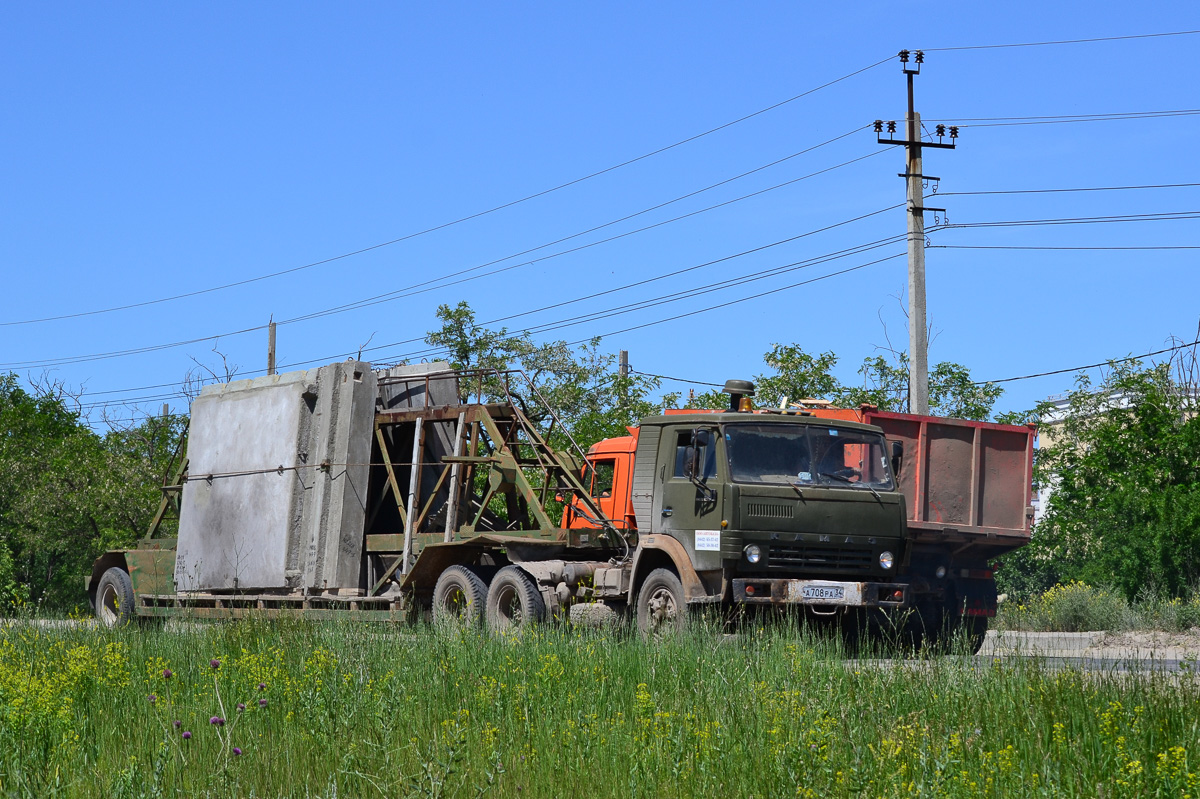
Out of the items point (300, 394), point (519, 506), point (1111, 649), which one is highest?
point (300, 394)

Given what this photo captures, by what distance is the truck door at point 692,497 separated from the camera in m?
12.4

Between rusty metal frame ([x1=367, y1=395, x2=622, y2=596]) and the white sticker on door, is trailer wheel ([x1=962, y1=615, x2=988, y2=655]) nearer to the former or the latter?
the white sticker on door

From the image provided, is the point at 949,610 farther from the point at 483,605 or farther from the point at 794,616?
the point at 483,605

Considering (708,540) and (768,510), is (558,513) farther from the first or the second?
(768,510)

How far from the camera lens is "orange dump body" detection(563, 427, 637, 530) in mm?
15508

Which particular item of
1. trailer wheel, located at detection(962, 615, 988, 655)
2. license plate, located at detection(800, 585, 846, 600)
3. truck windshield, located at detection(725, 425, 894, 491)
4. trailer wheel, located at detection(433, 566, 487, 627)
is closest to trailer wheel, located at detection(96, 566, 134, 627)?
trailer wheel, located at detection(433, 566, 487, 627)

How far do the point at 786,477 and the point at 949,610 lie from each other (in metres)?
3.69

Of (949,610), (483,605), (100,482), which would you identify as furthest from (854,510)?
(100,482)

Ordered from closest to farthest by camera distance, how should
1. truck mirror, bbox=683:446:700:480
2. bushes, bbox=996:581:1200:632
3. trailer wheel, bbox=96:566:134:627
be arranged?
truck mirror, bbox=683:446:700:480, trailer wheel, bbox=96:566:134:627, bushes, bbox=996:581:1200:632

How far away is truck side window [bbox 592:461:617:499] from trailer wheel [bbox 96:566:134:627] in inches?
262

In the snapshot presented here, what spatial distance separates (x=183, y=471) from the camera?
18125 mm

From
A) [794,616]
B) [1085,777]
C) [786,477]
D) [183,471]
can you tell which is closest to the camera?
[1085,777]

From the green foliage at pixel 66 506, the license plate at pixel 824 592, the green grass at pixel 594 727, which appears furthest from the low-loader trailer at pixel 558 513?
the green foliage at pixel 66 506

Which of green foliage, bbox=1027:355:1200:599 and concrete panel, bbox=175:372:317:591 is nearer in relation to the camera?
concrete panel, bbox=175:372:317:591
